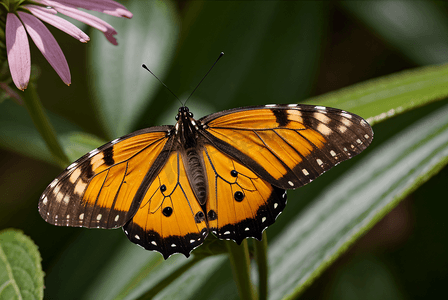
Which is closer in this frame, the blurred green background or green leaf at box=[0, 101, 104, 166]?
green leaf at box=[0, 101, 104, 166]

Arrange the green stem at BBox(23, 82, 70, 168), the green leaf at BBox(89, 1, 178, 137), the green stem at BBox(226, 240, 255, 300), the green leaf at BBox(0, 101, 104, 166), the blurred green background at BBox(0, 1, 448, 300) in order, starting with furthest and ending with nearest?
the green leaf at BBox(89, 1, 178, 137) → the blurred green background at BBox(0, 1, 448, 300) → the green leaf at BBox(0, 101, 104, 166) → the green stem at BBox(23, 82, 70, 168) → the green stem at BBox(226, 240, 255, 300)

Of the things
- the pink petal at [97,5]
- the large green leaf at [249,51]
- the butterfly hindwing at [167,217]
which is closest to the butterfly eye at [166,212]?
the butterfly hindwing at [167,217]

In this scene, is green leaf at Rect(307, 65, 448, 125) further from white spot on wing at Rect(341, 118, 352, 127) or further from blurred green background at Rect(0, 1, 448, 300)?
blurred green background at Rect(0, 1, 448, 300)

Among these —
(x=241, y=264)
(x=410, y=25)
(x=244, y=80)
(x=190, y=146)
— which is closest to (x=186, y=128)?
(x=190, y=146)

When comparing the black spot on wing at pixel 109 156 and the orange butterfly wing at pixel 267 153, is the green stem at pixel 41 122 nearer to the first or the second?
the black spot on wing at pixel 109 156

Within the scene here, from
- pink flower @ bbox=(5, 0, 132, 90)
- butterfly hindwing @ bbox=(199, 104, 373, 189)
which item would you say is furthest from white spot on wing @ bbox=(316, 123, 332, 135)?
pink flower @ bbox=(5, 0, 132, 90)

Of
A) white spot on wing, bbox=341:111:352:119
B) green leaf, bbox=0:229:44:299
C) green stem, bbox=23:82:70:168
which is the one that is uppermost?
green stem, bbox=23:82:70:168

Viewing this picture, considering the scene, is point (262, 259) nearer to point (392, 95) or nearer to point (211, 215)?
point (211, 215)
